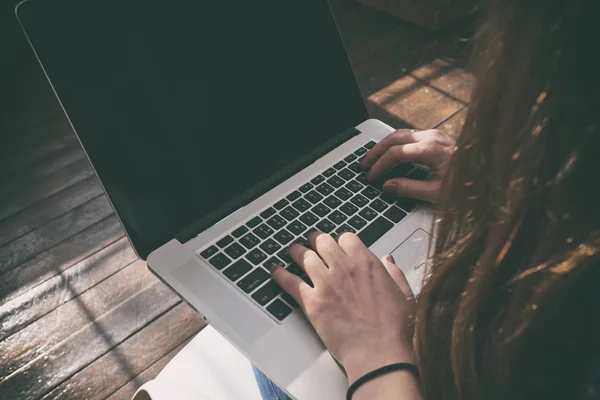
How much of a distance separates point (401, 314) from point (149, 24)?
464mm

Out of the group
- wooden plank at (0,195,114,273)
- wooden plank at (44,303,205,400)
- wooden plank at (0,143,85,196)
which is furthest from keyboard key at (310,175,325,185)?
wooden plank at (0,143,85,196)

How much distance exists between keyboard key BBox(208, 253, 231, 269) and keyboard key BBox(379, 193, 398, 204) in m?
0.27

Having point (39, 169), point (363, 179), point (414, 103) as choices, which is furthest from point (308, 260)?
point (39, 169)

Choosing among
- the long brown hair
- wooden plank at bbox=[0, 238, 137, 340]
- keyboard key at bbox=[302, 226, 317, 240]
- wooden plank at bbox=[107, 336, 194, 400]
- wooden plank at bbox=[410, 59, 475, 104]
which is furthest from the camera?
wooden plank at bbox=[410, 59, 475, 104]

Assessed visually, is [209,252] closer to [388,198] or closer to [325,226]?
[325,226]

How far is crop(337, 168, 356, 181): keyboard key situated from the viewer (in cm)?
77

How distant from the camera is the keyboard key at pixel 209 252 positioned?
64cm

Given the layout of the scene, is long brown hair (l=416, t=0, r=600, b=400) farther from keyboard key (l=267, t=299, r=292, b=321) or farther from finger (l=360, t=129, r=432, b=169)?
finger (l=360, t=129, r=432, b=169)

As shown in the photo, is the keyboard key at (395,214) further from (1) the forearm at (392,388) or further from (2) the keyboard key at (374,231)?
(1) the forearm at (392,388)

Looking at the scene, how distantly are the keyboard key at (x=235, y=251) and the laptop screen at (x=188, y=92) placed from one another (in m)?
0.06

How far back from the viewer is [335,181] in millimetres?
761

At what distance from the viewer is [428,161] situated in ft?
2.39

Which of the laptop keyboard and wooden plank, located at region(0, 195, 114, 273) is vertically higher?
the laptop keyboard

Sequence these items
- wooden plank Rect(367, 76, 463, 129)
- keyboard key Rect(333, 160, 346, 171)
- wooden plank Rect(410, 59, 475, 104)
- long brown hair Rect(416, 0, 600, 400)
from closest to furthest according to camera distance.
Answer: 1. long brown hair Rect(416, 0, 600, 400)
2. keyboard key Rect(333, 160, 346, 171)
3. wooden plank Rect(367, 76, 463, 129)
4. wooden plank Rect(410, 59, 475, 104)
